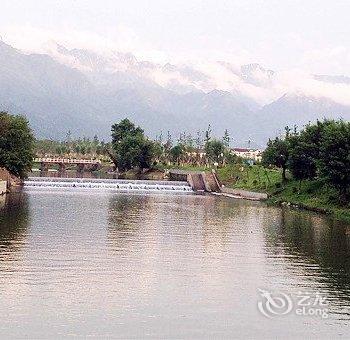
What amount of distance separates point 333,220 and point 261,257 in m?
23.6

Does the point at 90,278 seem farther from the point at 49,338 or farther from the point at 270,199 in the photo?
the point at 270,199

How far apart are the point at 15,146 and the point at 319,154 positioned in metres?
35.5

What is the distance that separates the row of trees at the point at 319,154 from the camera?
201 feet

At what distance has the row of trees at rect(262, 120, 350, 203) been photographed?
61.2 m

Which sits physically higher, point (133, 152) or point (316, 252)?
point (133, 152)

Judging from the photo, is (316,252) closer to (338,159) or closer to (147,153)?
(338,159)

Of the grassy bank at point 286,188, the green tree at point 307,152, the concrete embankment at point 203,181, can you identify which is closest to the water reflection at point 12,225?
the grassy bank at point 286,188

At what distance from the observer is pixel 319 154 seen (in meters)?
66.6

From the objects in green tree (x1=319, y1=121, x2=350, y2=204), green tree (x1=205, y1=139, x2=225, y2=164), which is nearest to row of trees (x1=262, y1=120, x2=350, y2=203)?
green tree (x1=319, y1=121, x2=350, y2=204)

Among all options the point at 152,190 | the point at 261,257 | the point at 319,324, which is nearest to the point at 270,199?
the point at 152,190

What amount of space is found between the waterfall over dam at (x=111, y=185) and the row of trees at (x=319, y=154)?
46.4 feet

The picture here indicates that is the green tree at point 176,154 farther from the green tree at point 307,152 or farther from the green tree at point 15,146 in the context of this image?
the green tree at point 307,152

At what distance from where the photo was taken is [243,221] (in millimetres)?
52375

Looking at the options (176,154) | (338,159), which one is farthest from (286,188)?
(176,154)
